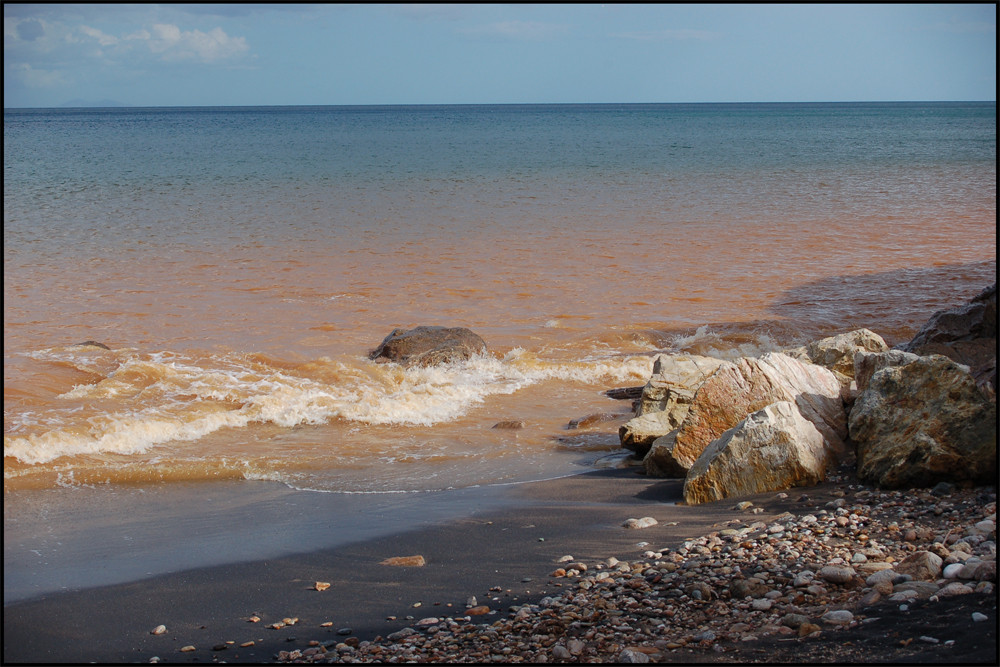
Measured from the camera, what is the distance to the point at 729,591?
3746 millimetres

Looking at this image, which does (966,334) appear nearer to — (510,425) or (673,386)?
(673,386)

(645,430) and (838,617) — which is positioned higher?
(838,617)

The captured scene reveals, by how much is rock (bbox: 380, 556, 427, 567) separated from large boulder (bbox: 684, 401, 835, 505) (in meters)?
1.87

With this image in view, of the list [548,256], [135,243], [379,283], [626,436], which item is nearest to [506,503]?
[626,436]

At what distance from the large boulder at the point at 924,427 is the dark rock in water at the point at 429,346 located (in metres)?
5.55

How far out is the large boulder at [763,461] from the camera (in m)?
5.26

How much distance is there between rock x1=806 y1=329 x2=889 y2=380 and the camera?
22.9ft

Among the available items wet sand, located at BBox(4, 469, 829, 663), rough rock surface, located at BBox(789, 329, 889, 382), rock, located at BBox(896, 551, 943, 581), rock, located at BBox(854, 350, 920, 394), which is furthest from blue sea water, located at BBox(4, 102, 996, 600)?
rock, located at BBox(896, 551, 943, 581)

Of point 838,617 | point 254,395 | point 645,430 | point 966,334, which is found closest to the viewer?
point 838,617

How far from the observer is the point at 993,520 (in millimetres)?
4039

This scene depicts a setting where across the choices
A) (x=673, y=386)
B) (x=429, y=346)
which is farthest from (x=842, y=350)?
(x=429, y=346)

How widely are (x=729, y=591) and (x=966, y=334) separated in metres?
4.17

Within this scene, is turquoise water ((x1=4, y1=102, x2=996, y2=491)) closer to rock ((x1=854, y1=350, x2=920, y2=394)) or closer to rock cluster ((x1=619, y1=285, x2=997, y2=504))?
rock cluster ((x1=619, y1=285, x2=997, y2=504))

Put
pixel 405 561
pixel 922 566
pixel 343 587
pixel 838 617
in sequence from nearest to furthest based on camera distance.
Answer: pixel 838 617 → pixel 922 566 → pixel 343 587 → pixel 405 561
